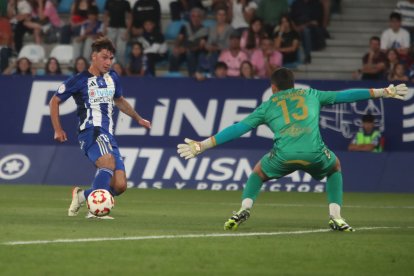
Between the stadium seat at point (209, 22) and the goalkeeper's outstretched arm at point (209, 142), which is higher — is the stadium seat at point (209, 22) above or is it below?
below

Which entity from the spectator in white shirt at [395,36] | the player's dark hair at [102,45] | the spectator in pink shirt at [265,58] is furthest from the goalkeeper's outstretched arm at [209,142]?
the spectator in white shirt at [395,36]

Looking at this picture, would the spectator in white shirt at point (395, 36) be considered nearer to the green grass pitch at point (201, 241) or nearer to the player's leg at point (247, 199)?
the green grass pitch at point (201, 241)

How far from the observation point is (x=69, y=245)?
10.8m

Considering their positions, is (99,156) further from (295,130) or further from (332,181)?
(332,181)

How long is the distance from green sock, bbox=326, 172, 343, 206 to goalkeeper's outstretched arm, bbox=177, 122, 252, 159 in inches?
A: 45.1

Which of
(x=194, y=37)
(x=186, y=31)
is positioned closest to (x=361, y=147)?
(x=194, y=37)

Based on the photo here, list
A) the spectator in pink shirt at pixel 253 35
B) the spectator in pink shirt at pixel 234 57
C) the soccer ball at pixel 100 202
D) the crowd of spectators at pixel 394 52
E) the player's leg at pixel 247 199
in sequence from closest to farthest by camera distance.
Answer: the player's leg at pixel 247 199 → the soccer ball at pixel 100 202 → the crowd of spectators at pixel 394 52 → the spectator in pink shirt at pixel 234 57 → the spectator in pink shirt at pixel 253 35

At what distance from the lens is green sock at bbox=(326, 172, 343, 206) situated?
13.1 m

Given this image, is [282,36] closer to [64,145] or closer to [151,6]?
[151,6]

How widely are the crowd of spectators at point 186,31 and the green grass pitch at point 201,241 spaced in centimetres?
728

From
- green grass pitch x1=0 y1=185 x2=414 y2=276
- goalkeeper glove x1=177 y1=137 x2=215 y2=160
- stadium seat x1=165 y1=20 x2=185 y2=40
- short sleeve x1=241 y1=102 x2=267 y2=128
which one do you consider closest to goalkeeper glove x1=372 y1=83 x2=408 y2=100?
short sleeve x1=241 y1=102 x2=267 y2=128

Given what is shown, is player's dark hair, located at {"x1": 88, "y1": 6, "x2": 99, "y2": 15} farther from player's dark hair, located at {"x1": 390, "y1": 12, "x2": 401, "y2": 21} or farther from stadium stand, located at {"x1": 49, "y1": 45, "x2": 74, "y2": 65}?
player's dark hair, located at {"x1": 390, "y1": 12, "x2": 401, "y2": 21}

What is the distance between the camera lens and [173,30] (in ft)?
90.7

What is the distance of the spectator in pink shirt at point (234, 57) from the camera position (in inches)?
984
